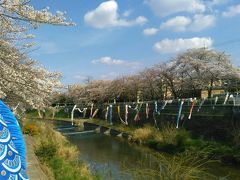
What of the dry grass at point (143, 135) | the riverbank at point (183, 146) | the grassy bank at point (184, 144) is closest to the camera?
the riverbank at point (183, 146)

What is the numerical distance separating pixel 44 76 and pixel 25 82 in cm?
224

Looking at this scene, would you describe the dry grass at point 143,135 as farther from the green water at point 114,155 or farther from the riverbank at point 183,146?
the green water at point 114,155

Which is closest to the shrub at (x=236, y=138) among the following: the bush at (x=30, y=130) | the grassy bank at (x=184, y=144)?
the grassy bank at (x=184, y=144)

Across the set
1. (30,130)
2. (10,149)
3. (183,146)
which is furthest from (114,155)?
(10,149)

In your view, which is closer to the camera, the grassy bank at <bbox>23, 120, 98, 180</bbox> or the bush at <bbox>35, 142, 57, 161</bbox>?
the grassy bank at <bbox>23, 120, 98, 180</bbox>

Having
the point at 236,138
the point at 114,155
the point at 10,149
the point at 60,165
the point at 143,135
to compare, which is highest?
the point at 10,149

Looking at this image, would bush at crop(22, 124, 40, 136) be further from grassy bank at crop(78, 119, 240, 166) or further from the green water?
grassy bank at crop(78, 119, 240, 166)

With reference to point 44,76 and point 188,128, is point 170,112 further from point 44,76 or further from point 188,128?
point 44,76

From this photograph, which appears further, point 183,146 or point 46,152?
point 183,146

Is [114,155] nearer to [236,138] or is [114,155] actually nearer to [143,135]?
[143,135]

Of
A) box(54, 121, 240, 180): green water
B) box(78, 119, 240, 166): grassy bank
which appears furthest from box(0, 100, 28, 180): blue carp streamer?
box(78, 119, 240, 166): grassy bank

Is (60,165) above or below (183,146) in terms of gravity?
above

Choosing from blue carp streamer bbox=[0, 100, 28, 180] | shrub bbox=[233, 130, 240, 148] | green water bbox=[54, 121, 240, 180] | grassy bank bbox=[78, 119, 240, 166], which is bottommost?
green water bbox=[54, 121, 240, 180]

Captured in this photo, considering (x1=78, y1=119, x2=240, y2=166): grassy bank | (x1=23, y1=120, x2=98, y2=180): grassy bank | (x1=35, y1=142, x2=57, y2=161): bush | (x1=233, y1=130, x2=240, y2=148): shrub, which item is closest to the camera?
(x1=23, y1=120, x2=98, y2=180): grassy bank
